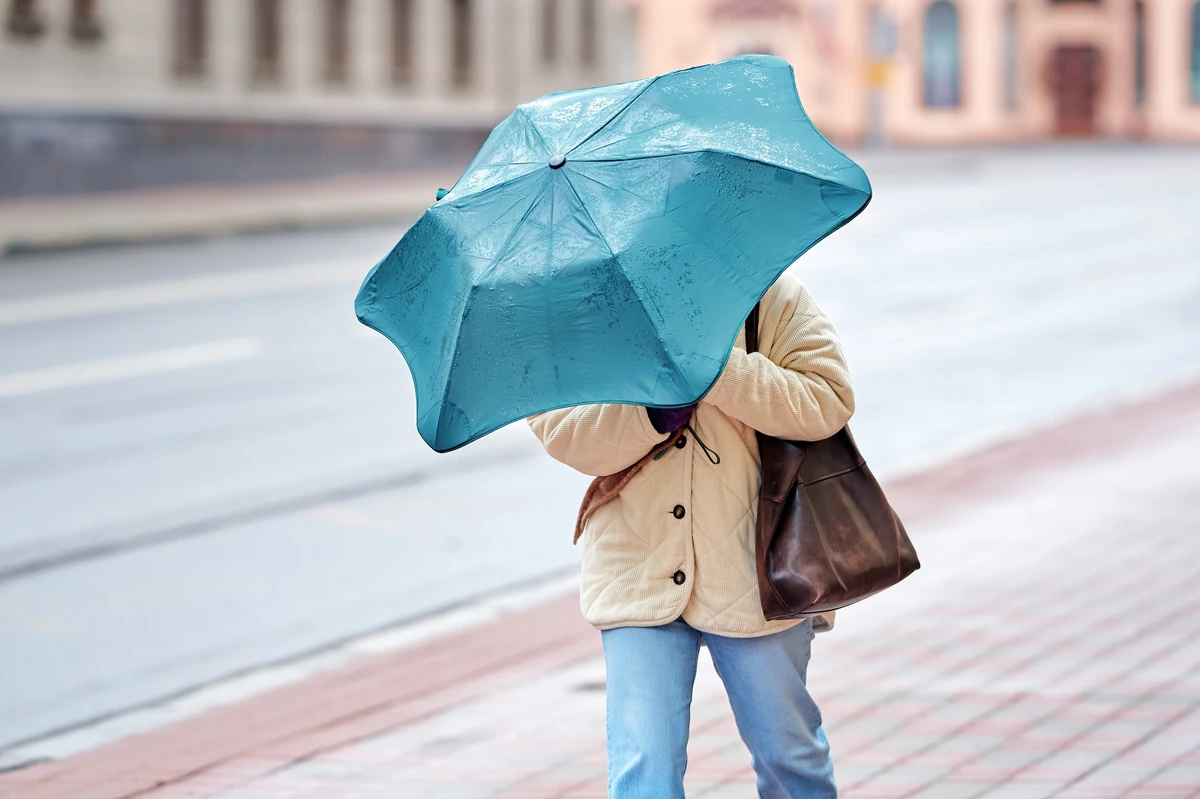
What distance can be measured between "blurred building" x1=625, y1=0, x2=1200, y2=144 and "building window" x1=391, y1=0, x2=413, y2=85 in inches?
780

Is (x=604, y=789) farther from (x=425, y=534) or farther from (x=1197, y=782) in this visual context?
(x=425, y=534)

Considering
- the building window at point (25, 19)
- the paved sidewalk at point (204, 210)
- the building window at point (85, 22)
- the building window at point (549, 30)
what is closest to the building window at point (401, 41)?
the paved sidewalk at point (204, 210)

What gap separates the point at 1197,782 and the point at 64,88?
22951 millimetres

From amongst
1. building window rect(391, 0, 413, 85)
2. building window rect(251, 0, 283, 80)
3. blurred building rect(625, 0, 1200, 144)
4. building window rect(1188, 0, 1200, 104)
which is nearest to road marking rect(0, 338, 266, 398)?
building window rect(251, 0, 283, 80)

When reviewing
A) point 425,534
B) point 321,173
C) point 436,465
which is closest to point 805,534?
point 425,534

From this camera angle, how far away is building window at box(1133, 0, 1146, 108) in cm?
5197

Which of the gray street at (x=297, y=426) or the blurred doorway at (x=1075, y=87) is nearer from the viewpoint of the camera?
the gray street at (x=297, y=426)

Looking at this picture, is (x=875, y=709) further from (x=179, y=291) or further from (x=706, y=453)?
(x=179, y=291)

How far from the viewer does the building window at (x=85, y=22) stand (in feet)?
81.1

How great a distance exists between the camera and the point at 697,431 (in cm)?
318

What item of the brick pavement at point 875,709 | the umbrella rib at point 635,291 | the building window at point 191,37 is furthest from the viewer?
the building window at point 191,37

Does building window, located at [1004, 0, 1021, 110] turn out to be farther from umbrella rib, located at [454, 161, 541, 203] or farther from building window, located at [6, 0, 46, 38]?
umbrella rib, located at [454, 161, 541, 203]

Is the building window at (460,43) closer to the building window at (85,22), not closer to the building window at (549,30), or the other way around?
the building window at (549,30)

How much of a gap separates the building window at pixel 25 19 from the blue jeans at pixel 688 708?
22925mm
